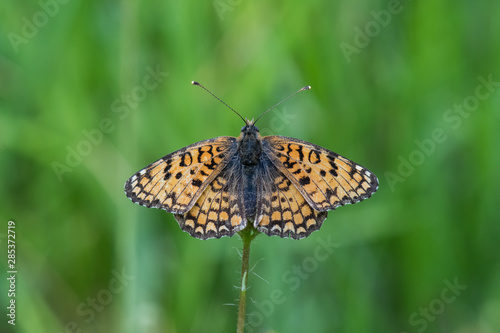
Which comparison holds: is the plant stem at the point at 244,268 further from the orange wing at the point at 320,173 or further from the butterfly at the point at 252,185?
the orange wing at the point at 320,173

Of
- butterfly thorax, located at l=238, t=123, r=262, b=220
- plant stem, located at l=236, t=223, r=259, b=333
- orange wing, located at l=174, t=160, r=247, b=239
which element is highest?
butterfly thorax, located at l=238, t=123, r=262, b=220

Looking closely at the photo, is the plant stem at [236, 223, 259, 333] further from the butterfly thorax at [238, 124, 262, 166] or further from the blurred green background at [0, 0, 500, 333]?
the blurred green background at [0, 0, 500, 333]

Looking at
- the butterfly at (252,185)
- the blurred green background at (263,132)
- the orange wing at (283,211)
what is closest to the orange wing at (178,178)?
the butterfly at (252,185)

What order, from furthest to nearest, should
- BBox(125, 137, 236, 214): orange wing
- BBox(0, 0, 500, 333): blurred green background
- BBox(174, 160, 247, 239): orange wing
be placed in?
BBox(0, 0, 500, 333): blurred green background, BBox(125, 137, 236, 214): orange wing, BBox(174, 160, 247, 239): orange wing

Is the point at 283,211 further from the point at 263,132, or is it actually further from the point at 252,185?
the point at 263,132

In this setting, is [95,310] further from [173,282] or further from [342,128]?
[342,128]

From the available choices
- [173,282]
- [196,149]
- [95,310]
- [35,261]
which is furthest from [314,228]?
[35,261]

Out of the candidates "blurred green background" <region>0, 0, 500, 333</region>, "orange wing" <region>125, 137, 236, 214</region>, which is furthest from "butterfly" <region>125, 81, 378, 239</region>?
"blurred green background" <region>0, 0, 500, 333</region>
